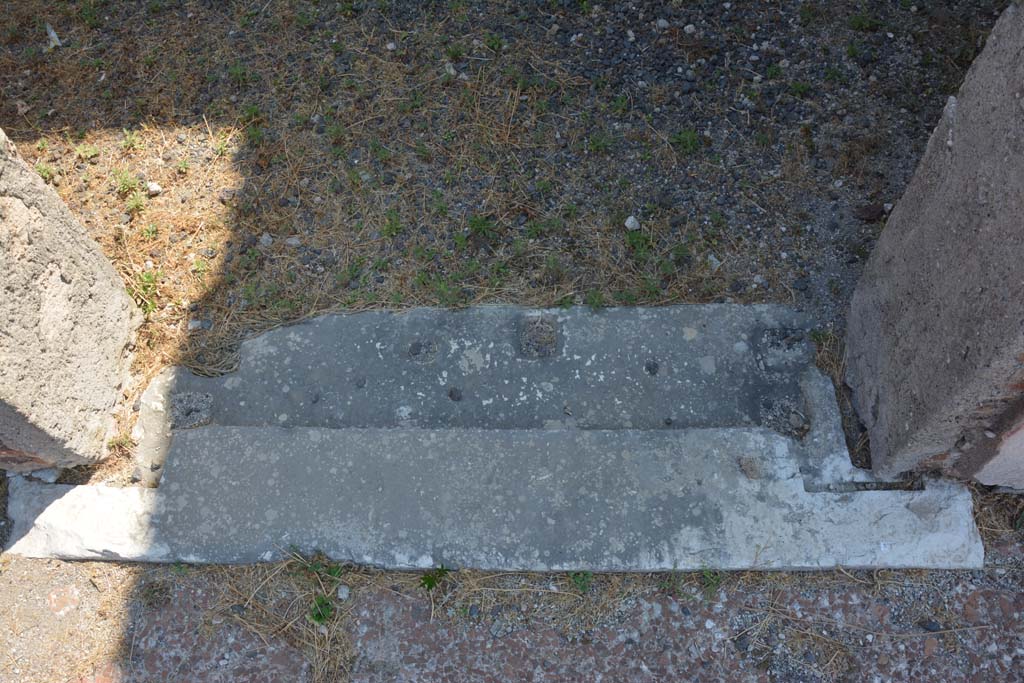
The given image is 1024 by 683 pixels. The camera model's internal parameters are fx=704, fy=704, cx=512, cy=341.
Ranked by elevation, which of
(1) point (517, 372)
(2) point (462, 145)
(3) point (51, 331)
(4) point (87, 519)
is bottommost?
(4) point (87, 519)

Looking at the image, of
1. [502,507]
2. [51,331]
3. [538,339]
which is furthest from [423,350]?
[51,331]

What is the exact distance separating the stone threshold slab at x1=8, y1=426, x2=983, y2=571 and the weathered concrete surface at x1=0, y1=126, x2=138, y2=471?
0.83 feet

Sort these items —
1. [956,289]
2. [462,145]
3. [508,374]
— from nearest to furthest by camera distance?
[956,289] → [508,374] → [462,145]

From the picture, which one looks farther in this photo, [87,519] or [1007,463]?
[87,519]

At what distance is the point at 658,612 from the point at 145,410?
1999mm

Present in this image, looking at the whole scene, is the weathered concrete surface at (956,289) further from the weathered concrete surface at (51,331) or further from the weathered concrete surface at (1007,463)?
the weathered concrete surface at (51,331)

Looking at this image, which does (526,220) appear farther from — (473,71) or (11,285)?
(11,285)

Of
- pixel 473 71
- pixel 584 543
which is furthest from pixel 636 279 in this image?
pixel 473 71

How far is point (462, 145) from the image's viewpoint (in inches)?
130

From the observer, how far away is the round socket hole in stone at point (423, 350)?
2.75 metres

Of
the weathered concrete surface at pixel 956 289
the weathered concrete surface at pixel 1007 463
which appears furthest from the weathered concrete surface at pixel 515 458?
the weathered concrete surface at pixel 956 289

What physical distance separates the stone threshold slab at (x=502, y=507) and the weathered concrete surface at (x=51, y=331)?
25cm

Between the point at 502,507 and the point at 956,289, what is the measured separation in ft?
4.89

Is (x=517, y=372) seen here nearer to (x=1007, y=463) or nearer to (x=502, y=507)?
(x=502, y=507)
